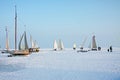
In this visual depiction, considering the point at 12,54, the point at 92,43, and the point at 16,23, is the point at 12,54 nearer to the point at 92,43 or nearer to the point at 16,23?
the point at 16,23

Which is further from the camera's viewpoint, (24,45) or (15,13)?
(24,45)

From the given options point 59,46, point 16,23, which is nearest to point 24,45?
point 16,23

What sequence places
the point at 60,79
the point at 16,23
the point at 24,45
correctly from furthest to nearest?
1. the point at 24,45
2. the point at 16,23
3. the point at 60,79

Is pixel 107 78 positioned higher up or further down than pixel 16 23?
further down

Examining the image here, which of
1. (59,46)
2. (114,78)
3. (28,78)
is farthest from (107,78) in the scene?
(59,46)

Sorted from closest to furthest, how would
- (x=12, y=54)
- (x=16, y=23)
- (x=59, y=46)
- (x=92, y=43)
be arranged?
(x=12, y=54) → (x=16, y=23) → (x=92, y=43) → (x=59, y=46)

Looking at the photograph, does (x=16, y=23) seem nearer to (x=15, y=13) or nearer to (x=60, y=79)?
(x=15, y=13)

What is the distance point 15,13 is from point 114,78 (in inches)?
1517

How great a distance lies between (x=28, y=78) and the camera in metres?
14.4

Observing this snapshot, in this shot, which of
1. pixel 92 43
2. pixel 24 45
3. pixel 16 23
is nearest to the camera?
pixel 16 23

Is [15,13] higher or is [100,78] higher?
[15,13]

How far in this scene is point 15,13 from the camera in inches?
1932

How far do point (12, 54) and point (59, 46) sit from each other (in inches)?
2644

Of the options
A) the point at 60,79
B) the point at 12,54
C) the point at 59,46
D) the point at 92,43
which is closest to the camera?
the point at 60,79
